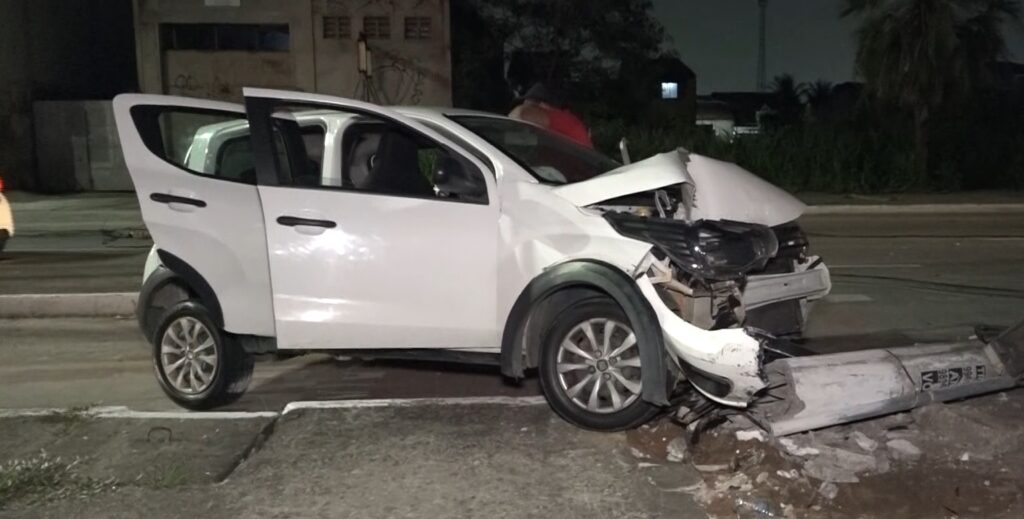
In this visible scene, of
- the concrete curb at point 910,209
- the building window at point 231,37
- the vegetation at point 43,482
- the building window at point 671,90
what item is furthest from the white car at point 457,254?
the building window at point 671,90

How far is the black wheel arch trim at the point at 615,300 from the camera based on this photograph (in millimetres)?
5023

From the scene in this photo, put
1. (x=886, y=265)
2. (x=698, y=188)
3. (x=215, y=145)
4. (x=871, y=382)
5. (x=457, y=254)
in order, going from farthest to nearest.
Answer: (x=886, y=265)
(x=215, y=145)
(x=457, y=254)
(x=698, y=188)
(x=871, y=382)

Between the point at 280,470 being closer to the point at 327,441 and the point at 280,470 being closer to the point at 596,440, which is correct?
the point at 327,441

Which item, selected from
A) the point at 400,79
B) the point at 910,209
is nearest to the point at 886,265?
the point at 910,209

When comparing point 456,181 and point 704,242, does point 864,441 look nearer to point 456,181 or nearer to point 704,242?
point 704,242

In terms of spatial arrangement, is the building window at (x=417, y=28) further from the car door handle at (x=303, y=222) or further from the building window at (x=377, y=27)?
the car door handle at (x=303, y=222)

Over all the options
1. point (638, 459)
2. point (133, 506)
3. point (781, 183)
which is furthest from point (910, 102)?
point (133, 506)

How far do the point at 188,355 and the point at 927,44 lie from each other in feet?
56.7

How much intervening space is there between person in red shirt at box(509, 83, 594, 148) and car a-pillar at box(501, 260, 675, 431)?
3.23 meters

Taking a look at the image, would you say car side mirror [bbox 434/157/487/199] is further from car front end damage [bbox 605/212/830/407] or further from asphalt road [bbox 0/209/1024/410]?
asphalt road [bbox 0/209/1024/410]

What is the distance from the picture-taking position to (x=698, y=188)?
5.34 m

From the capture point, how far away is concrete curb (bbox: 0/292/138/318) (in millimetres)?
9211

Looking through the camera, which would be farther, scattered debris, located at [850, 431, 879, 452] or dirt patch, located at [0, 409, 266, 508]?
scattered debris, located at [850, 431, 879, 452]

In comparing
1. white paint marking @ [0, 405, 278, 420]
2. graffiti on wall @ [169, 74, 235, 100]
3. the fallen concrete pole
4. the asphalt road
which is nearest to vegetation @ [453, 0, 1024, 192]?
graffiti on wall @ [169, 74, 235, 100]
